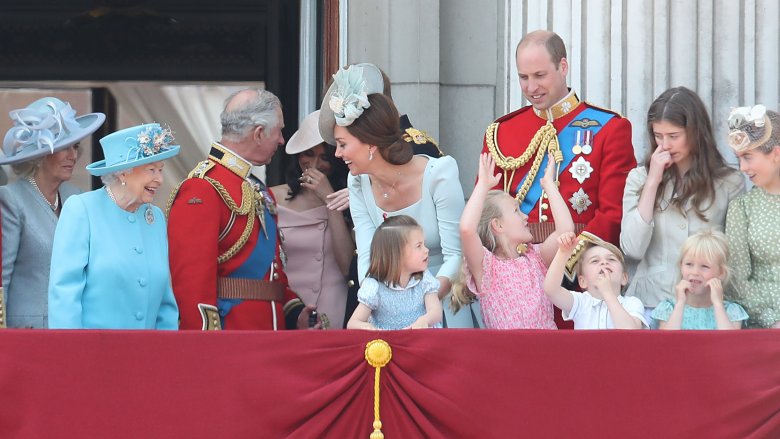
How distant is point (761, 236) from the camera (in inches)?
240

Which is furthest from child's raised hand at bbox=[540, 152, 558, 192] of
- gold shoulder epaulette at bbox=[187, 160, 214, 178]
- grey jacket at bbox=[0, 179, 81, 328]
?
grey jacket at bbox=[0, 179, 81, 328]

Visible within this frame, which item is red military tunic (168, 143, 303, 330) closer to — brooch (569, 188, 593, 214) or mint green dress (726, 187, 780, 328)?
brooch (569, 188, 593, 214)

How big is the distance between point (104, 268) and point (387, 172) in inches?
45.3

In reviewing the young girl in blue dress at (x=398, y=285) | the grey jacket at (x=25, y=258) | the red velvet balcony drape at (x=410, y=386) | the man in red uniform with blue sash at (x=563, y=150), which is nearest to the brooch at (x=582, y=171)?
the man in red uniform with blue sash at (x=563, y=150)

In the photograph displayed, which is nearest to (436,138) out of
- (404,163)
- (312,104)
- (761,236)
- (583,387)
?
(312,104)

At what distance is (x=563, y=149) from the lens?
6.52 meters

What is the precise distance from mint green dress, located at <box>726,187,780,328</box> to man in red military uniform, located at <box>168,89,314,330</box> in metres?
1.76

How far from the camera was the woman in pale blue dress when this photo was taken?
6.30 m

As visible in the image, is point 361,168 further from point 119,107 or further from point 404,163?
point 119,107

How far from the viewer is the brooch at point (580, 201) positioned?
6418mm

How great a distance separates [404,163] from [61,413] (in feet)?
5.49

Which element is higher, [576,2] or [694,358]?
[576,2]

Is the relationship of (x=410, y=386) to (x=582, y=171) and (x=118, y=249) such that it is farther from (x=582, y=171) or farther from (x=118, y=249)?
(x=582, y=171)

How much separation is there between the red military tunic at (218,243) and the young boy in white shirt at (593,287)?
1.20 meters
